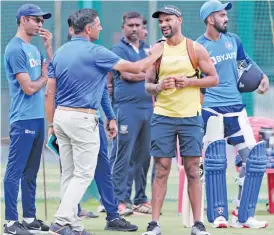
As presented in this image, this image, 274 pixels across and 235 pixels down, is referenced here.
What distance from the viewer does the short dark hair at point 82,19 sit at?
992cm

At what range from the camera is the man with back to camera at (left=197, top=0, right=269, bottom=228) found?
11.0 m

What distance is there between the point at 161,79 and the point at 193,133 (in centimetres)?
57

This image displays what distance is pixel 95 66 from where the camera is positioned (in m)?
9.76

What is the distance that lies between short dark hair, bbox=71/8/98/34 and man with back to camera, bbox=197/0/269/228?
5.16 feet

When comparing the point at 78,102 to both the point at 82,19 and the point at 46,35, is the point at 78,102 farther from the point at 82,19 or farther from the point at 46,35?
the point at 46,35

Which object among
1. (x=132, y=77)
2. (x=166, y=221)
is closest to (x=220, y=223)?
(x=166, y=221)

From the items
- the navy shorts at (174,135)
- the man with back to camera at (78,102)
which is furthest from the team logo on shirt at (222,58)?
the man with back to camera at (78,102)

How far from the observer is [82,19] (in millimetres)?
9945

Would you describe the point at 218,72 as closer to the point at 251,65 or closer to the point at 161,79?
the point at 251,65

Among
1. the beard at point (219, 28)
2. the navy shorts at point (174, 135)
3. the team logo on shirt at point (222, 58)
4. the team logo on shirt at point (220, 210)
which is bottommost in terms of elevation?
the team logo on shirt at point (220, 210)

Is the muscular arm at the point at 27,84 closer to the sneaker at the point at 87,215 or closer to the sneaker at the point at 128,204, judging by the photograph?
the sneaker at the point at 87,215

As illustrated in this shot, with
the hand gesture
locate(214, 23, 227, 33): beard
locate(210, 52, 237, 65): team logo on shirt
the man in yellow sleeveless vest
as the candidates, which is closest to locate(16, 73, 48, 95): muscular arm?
the hand gesture

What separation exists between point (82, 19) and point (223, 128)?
204 cm

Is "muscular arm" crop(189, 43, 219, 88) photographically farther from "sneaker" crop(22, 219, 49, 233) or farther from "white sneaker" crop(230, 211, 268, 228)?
"sneaker" crop(22, 219, 49, 233)
